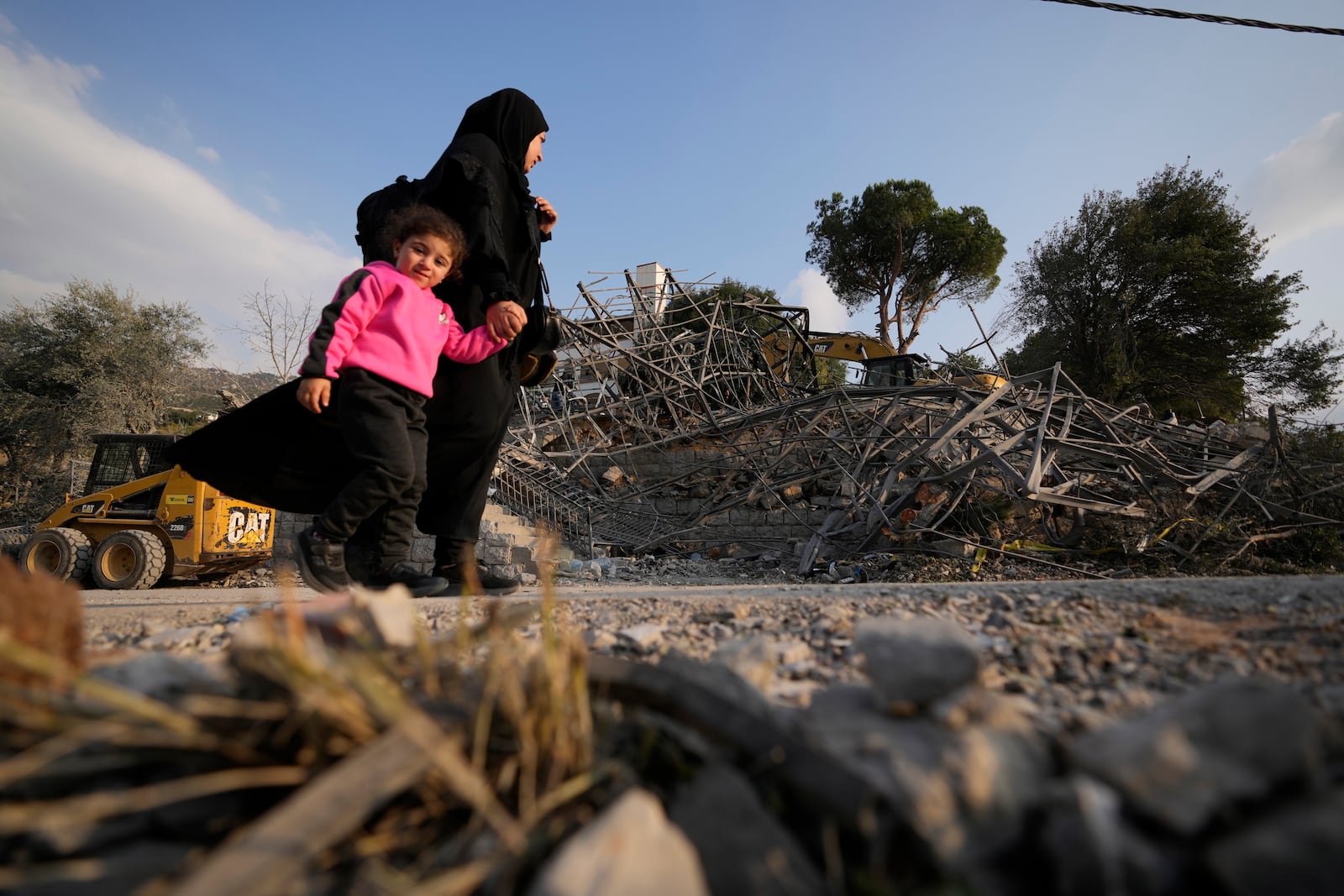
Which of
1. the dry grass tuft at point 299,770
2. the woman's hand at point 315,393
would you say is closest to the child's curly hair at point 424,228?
the woman's hand at point 315,393

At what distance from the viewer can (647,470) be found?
10.3 m

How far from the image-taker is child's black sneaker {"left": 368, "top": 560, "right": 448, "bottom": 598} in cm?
Answer: 263

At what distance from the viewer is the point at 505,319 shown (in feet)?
9.05

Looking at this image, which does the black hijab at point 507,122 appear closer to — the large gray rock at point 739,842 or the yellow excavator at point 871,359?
the large gray rock at point 739,842

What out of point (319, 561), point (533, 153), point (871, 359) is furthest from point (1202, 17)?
point (871, 359)

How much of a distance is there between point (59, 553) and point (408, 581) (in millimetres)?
8209

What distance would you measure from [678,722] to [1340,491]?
25.1ft

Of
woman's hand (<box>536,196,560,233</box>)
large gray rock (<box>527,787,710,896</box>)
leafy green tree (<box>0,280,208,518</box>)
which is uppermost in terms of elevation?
leafy green tree (<box>0,280,208,518</box>)

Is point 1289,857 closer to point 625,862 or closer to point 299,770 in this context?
point 625,862

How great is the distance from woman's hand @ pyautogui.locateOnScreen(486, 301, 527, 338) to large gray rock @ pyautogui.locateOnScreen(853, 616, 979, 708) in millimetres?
2211

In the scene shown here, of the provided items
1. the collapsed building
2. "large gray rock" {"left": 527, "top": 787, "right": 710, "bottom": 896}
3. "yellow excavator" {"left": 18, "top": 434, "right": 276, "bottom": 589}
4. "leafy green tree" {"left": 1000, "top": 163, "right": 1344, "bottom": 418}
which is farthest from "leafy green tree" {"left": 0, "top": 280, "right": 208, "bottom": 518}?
"leafy green tree" {"left": 1000, "top": 163, "right": 1344, "bottom": 418}

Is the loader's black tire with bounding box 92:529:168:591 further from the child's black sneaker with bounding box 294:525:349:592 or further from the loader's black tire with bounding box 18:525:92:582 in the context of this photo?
the child's black sneaker with bounding box 294:525:349:592

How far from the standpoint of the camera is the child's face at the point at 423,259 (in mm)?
2562

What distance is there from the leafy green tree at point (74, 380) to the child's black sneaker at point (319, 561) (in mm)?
21132
